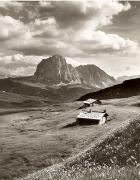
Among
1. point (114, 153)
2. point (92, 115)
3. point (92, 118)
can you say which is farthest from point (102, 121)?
point (114, 153)

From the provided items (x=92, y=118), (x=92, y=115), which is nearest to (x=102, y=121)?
(x=92, y=118)

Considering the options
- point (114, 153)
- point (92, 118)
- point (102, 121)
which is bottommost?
point (102, 121)

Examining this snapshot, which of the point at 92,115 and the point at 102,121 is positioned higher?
the point at 92,115

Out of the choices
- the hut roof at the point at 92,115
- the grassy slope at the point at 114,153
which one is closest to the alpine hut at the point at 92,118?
the hut roof at the point at 92,115

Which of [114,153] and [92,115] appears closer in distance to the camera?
[114,153]

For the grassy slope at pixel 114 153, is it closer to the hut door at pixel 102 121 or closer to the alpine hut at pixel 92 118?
the hut door at pixel 102 121

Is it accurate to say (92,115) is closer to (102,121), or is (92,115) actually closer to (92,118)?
(92,118)

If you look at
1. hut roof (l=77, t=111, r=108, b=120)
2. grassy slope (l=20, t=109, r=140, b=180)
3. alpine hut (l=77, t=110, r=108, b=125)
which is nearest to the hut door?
alpine hut (l=77, t=110, r=108, b=125)

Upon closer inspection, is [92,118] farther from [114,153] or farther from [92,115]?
[114,153]

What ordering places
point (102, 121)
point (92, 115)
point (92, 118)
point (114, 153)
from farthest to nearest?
point (92, 115), point (92, 118), point (102, 121), point (114, 153)

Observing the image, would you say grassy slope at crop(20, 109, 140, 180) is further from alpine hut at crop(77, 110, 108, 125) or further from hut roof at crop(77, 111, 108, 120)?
hut roof at crop(77, 111, 108, 120)

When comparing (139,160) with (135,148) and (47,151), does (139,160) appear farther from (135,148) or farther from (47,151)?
(47,151)

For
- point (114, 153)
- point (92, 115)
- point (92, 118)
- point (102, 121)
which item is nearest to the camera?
point (114, 153)

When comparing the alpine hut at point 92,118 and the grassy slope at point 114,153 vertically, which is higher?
the grassy slope at point 114,153
